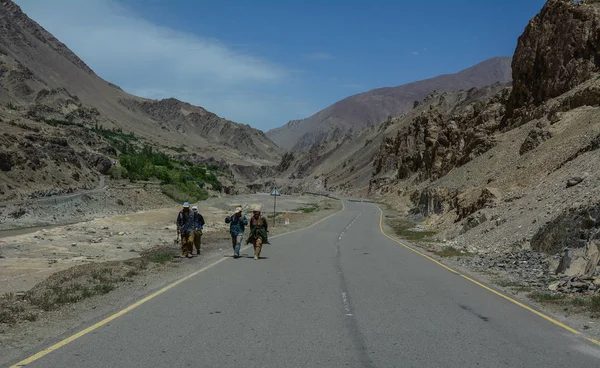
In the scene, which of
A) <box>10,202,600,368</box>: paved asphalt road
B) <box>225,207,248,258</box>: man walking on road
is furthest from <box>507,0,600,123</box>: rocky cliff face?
<box>10,202,600,368</box>: paved asphalt road

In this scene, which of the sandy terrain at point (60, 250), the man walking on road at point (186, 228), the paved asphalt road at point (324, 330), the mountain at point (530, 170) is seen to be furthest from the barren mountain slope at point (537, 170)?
the sandy terrain at point (60, 250)

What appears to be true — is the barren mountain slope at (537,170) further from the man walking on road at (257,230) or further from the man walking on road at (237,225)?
the man walking on road at (237,225)

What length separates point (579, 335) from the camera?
8.20 metres

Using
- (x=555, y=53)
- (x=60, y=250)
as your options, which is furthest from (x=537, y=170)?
(x=60, y=250)

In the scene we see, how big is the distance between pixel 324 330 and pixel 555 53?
48338 millimetres

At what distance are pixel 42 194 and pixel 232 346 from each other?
49.9m

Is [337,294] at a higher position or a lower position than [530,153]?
lower

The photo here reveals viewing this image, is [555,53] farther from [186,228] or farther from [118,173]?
[118,173]

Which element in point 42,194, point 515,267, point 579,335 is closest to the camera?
point 579,335

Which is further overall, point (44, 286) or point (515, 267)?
point (515, 267)

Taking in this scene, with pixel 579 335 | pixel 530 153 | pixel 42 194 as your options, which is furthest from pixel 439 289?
pixel 42 194

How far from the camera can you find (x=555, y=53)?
48.8 metres

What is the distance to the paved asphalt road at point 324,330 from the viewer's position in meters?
6.55

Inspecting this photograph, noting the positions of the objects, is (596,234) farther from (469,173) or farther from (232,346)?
(469,173)
